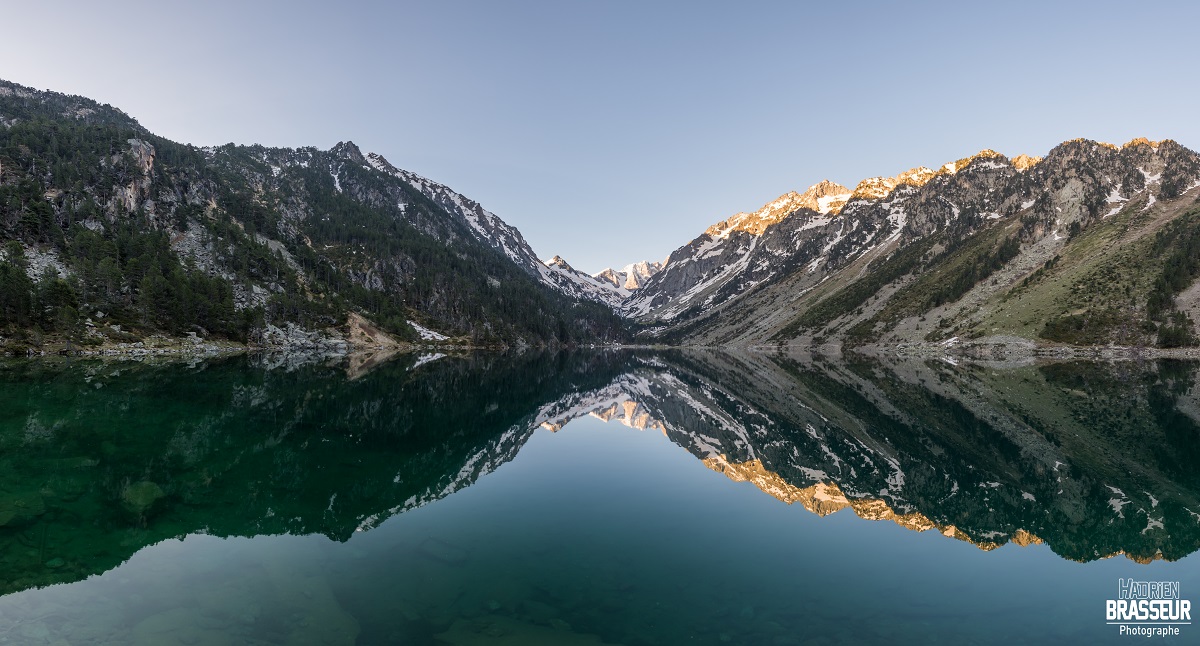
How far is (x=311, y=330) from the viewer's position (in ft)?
519

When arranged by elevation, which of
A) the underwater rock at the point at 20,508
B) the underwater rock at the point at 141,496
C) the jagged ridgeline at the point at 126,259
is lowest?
the underwater rock at the point at 20,508

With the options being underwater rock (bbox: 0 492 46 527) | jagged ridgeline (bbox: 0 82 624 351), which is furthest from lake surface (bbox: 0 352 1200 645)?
jagged ridgeline (bbox: 0 82 624 351)

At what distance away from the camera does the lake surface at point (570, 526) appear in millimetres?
12305

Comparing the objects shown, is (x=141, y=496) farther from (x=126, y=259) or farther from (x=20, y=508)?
(x=126, y=259)

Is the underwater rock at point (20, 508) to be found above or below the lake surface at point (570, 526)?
below

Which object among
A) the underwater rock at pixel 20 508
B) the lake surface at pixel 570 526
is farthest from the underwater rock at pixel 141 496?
the underwater rock at pixel 20 508

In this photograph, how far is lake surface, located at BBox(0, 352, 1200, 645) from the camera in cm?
1230

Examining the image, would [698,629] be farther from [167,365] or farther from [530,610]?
[167,365]

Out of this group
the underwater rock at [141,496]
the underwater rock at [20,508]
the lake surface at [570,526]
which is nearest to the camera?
the lake surface at [570,526]

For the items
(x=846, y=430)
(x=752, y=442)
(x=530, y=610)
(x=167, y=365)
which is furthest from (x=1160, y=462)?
(x=167, y=365)

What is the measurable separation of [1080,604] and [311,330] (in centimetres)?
17599

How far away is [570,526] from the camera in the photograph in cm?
1912

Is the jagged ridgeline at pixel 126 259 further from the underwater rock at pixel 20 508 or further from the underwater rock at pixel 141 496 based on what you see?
the underwater rock at pixel 141 496

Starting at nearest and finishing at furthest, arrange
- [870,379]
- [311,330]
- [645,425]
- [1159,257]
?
[645,425] < [870,379] < [1159,257] < [311,330]
